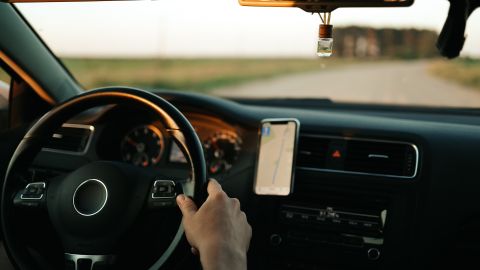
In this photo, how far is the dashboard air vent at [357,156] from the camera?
10.7ft

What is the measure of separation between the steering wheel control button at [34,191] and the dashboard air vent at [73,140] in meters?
1.05

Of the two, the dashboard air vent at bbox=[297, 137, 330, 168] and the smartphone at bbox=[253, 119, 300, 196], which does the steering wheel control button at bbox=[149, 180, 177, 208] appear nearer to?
the smartphone at bbox=[253, 119, 300, 196]

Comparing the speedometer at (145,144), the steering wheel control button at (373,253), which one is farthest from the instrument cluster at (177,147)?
the steering wheel control button at (373,253)

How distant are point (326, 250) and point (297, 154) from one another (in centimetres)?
53

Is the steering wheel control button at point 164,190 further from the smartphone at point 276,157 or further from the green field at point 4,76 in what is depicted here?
the green field at point 4,76

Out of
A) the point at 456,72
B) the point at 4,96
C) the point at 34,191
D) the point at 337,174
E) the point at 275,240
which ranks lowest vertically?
the point at 456,72

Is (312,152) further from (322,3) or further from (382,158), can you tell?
(322,3)

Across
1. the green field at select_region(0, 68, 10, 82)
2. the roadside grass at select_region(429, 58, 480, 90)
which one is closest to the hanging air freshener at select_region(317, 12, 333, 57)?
the green field at select_region(0, 68, 10, 82)

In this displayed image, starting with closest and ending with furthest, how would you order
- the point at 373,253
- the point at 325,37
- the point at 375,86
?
the point at 325,37, the point at 373,253, the point at 375,86

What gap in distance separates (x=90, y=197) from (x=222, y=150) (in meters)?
1.26

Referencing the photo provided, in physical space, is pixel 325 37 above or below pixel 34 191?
above

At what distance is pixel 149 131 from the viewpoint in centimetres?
366

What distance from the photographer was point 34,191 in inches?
98.4

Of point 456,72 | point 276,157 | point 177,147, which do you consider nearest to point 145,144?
point 177,147
